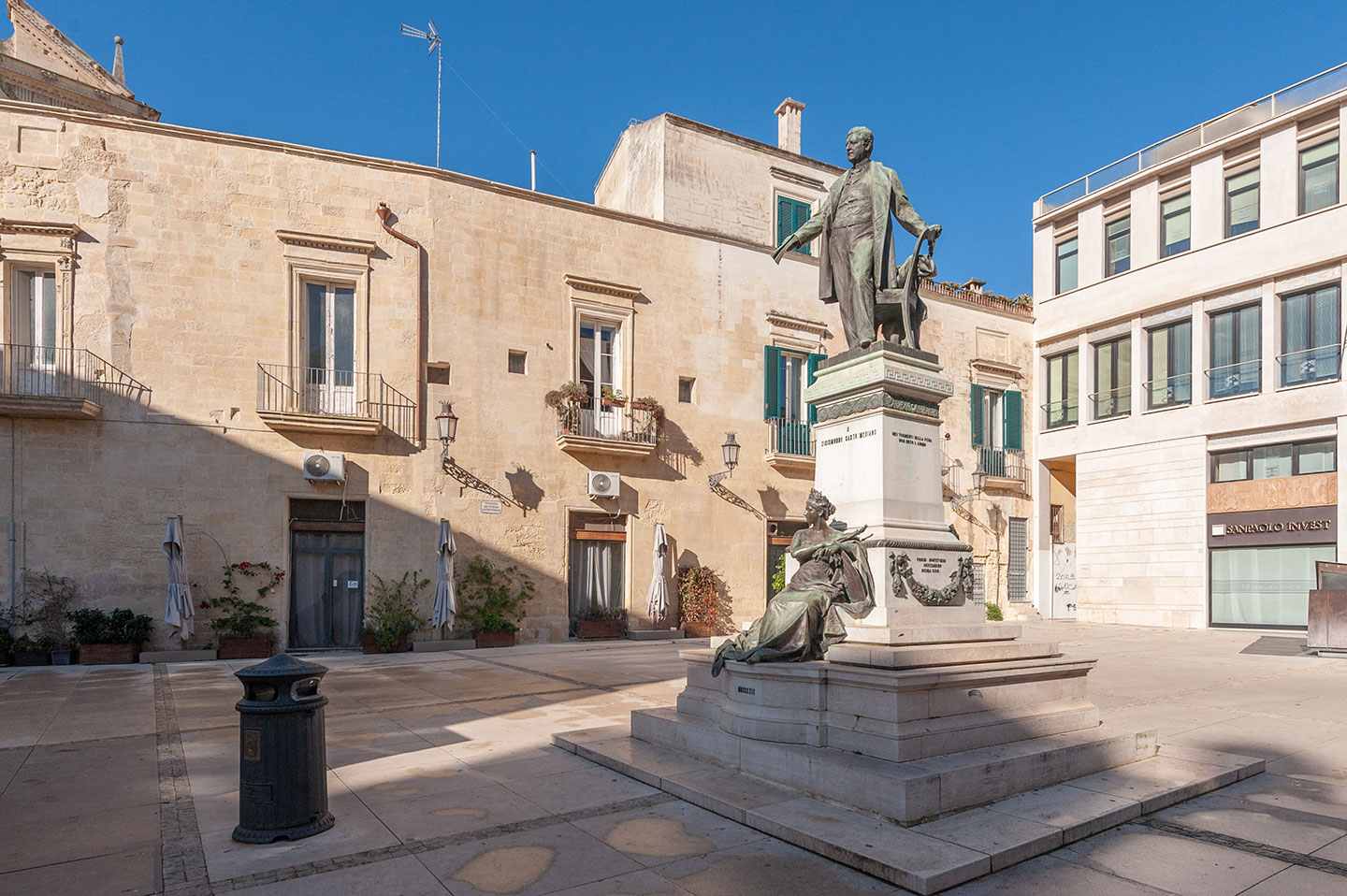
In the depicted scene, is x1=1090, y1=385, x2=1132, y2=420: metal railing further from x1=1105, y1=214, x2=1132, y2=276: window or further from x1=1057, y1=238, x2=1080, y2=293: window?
x1=1057, y1=238, x2=1080, y2=293: window

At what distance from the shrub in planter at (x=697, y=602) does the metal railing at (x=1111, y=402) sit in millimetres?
12880

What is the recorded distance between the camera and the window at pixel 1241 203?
68.0 feet

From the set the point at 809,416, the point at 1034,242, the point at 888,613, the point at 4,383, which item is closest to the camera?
the point at 888,613

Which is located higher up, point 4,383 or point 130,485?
point 4,383

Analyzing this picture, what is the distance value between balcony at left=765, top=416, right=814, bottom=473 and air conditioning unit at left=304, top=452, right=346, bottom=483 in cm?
967

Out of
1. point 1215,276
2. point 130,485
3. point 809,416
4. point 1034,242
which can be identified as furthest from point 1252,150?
point 130,485

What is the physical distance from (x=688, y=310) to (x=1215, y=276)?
13159mm

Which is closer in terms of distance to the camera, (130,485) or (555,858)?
(555,858)

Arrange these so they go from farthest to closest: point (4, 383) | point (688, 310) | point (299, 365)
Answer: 1. point (688, 310)
2. point (299, 365)
3. point (4, 383)

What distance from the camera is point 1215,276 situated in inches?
829

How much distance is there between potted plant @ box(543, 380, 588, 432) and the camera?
1772cm

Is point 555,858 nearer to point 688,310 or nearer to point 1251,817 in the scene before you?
point 1251,817

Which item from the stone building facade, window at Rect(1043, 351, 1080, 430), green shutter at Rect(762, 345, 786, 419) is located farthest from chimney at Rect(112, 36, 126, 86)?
window at Rect(1043, 351, 1080, 430)

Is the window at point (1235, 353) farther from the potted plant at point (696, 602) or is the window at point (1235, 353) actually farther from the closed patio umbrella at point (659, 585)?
the closed patio umbrella at point (659, 585)
